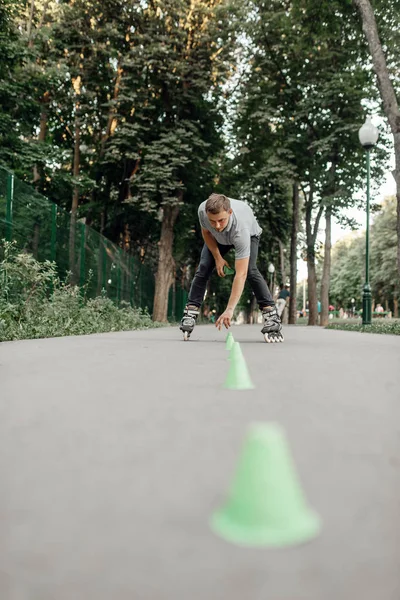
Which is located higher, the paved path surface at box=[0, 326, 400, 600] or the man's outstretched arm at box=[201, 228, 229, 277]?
the man's outstretched arm at box=[201, 228, 229, 277]

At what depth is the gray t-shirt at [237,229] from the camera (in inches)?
Answer: 282

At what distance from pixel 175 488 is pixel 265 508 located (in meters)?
0.44

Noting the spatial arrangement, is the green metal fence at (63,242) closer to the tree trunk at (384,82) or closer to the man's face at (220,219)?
the man's face at (220,219)

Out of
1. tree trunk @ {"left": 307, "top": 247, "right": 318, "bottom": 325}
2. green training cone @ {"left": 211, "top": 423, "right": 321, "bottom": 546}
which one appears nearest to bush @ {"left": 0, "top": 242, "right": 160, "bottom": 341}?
green training cone @ {"left": 211, "top": 423, "right": 321, "bottom": 546}

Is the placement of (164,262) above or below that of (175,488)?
above

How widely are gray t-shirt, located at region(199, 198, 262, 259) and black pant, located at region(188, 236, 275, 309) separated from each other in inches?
27.0

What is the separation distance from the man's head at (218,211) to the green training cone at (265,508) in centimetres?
535

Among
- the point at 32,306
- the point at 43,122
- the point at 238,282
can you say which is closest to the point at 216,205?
the point at 238,282

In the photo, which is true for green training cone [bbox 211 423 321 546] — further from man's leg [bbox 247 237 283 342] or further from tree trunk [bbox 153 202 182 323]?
tree trunk [bbox 153 202 182 323]

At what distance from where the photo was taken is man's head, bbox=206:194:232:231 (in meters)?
6.70

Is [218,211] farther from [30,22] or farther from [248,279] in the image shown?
[30,22]

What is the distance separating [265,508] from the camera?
52.2 inches

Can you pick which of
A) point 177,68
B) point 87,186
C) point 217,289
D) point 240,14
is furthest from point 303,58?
point 217,289

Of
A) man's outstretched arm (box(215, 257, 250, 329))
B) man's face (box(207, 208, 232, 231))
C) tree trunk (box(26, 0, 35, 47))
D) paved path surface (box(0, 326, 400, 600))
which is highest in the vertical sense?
tree trunk (box(26, 0, 35, 47))
